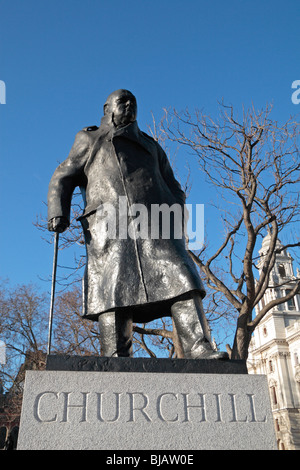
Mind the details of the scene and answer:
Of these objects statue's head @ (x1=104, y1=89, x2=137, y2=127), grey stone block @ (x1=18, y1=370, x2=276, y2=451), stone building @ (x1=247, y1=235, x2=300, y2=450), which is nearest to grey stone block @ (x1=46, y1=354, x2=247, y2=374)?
grey stone block @ (x1=18, y1=370, x2=276, y2=451)

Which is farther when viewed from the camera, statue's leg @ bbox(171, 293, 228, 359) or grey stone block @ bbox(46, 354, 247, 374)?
statue's leg @ bbox(171, 293, 228, 359)

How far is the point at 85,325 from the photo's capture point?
17781 millimetres

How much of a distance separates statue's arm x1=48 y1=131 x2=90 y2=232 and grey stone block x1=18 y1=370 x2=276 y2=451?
5.05 ft

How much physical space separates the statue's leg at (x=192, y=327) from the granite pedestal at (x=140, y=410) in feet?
1.11

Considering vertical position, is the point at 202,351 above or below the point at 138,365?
above

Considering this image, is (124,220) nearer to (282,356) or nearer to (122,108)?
(122,108)

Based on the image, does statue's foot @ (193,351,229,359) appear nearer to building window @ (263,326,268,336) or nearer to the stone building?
the stone building

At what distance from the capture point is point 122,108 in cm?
430

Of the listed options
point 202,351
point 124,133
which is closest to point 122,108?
point 124,133

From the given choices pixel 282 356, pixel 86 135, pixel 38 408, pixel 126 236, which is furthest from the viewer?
pixel 282 356

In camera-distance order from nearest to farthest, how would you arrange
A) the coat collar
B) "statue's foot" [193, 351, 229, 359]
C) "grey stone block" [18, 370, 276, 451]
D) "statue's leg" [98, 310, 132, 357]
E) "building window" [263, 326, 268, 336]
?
1. "grey stone block" [18, 370, 276, 451]
2. "statue's foot" [193, 351, 229, 359]
3. "statue's leg" [98, 310, 132, 357]
4. the coat collar
5. "building window" [263, 326, 268, 336]

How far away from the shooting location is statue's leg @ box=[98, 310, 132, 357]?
136 inches

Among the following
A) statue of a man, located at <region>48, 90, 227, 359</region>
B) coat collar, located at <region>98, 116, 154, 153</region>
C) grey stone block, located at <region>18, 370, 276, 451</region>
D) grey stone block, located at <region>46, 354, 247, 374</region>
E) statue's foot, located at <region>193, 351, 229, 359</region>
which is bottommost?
grey stone block, located at <region>18, 370, 276, 451</region>
